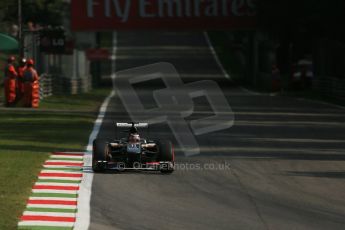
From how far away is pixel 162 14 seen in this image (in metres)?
59.4

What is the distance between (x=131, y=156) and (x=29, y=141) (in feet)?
19.8

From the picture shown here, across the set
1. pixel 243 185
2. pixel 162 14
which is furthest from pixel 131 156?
pixel 162 14

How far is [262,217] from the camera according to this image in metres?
12.2

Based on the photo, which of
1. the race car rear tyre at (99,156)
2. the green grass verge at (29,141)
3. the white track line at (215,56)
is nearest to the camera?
the green grass verge at (29,141)

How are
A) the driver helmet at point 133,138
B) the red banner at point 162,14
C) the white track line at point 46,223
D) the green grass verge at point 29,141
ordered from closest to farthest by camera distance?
the white track line at point 46,223
the green grass verge at point 29,141
the driver helmet at point 133,138
the red banner at point 162,14

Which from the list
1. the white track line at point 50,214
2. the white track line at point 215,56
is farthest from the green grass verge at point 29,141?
the white track line at point 215,56

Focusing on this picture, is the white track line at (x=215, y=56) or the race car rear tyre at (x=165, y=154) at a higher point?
the race car rear tyre at (x=165, y=154)

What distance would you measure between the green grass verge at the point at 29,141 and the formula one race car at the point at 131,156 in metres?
1.07

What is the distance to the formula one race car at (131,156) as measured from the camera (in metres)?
16.0

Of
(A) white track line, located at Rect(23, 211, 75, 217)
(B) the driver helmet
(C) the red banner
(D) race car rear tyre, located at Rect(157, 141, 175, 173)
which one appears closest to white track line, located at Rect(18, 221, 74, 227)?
(A) white track line, located at Rect(23, 211, 75, 217)

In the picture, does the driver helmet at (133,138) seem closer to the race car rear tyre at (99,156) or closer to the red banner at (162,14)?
the race car rear tyre at (99,156)

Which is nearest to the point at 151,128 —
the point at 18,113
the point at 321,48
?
the point at 18,113

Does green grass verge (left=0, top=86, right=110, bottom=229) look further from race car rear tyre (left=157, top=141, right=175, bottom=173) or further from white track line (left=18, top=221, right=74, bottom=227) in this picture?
race car rear tyre (left=157, top=141, right=175, bottom=173)

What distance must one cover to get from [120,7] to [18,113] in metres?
28.5
